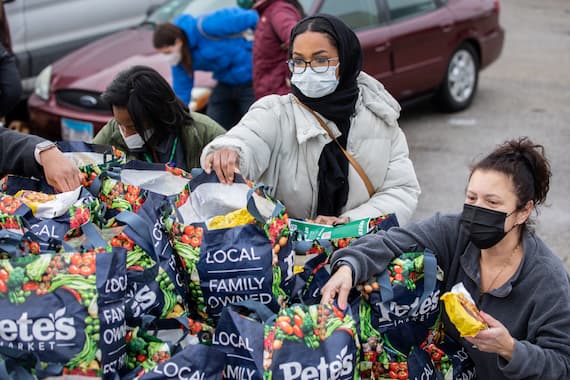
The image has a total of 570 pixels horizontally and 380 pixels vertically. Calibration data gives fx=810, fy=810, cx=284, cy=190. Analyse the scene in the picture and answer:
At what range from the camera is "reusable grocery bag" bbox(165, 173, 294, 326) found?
2391mm

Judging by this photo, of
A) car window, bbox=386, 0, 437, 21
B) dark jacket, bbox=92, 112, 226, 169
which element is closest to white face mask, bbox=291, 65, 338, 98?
dark jacket, bbox=92, 112, 226, 169

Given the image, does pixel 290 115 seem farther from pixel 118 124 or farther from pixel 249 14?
pixel 249 14

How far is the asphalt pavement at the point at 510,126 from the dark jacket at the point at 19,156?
3396mm

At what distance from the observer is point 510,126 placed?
8.78 meters

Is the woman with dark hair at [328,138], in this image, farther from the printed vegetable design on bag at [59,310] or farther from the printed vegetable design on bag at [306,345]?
the printed vegetable design on bag at [59,310]

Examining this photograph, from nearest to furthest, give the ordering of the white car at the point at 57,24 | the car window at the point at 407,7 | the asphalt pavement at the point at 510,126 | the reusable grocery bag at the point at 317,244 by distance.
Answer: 1. the reusable grocery bag at the point at 317,244
2. the asphalt pavement at the point at 510,126
3. the car window at the point at 407,7
4. the white car at the point at 57,24

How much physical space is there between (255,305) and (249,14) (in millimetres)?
4024

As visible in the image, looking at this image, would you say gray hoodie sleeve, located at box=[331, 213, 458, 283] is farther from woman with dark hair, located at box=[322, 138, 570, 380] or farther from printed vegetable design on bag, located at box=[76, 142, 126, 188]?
printed vegetable design on bag, located at box=[76, 142, 126, 188]

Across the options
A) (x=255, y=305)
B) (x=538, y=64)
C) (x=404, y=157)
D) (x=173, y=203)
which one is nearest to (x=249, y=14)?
(x=404, y=157)

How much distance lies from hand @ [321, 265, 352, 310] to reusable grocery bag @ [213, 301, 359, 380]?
7cm

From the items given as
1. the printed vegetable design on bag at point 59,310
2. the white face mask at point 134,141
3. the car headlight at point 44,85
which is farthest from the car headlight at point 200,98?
the printed vegetable design on bag at point 59,310

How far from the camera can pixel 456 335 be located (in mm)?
2604

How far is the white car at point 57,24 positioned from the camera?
26.5ft

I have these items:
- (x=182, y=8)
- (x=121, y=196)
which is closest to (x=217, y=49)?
(x=182, y=8)
